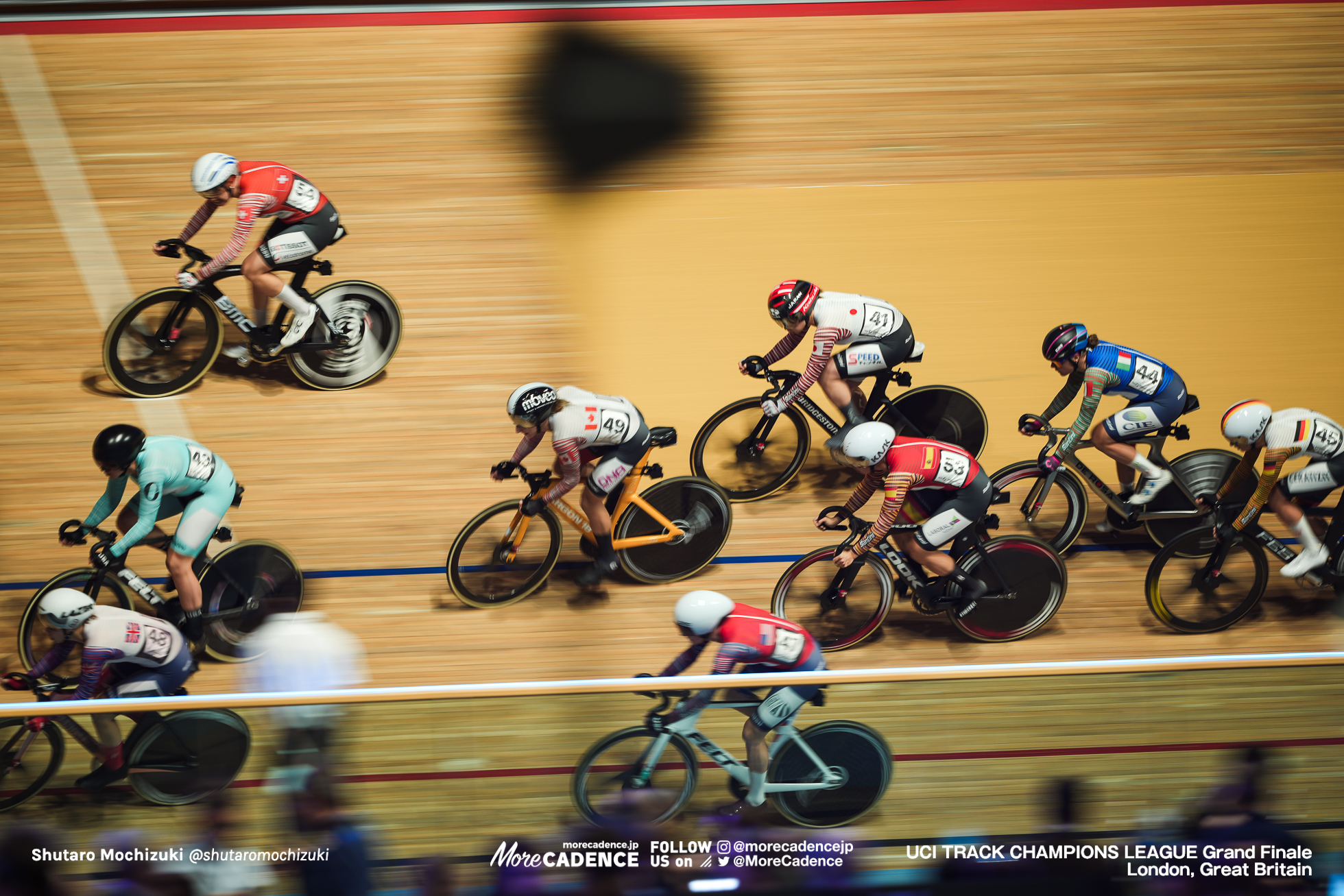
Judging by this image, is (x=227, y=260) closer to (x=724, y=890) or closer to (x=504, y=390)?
(x=504, y=390)

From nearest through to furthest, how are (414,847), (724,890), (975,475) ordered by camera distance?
1. (724,890)
2. (414,847)
3. (975,475)

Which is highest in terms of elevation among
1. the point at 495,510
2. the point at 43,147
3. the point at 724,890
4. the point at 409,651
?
the point at 43,147

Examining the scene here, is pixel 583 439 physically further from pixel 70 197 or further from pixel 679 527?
pixel 70 197

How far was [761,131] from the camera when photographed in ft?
26.6

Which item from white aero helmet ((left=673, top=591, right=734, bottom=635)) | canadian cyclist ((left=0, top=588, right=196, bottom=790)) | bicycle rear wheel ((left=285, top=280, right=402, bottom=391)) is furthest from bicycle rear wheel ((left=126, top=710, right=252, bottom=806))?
bicycle rear wheel ((left=285, top=280, right=402, bottom=391))

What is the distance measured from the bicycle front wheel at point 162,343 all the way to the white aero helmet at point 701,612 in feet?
11.9

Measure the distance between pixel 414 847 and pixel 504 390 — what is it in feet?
11.8

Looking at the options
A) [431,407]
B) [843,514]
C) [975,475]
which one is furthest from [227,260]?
[975,475]

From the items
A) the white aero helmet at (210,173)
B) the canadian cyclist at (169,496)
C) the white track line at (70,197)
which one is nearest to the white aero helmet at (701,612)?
the canadian cyclist at (169,496)

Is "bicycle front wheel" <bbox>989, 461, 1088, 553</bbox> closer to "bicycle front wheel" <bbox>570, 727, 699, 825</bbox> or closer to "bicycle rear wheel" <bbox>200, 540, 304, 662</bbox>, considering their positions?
"bicycle front wheel" <bbox>570, 727, 699, 825</bbox>

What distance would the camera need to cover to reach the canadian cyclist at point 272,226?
5875mm

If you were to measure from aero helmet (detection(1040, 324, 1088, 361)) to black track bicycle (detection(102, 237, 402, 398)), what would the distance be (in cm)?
383

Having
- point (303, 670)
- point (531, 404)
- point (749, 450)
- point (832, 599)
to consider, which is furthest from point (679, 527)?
point (303, 670)

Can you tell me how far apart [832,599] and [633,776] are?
202 cm
